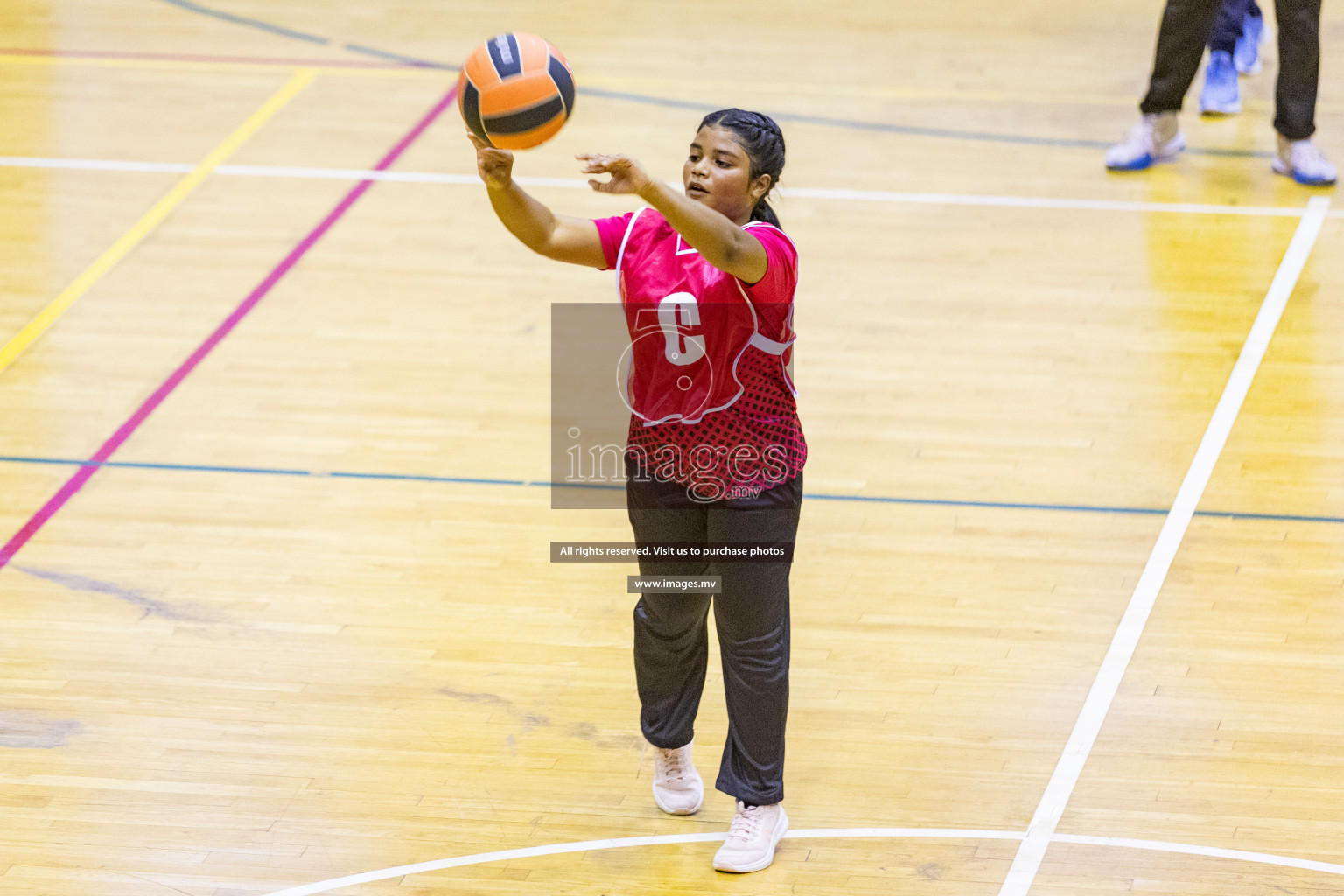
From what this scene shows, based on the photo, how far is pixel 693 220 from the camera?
2953mm

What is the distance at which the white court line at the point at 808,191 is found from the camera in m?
7.07

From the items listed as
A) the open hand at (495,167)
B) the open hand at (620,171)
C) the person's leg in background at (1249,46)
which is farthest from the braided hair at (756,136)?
the person's leg in background at (1249,46)

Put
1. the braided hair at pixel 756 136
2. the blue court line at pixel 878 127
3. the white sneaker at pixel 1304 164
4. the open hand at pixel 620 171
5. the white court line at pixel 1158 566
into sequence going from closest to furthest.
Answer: the open hand at pixel 620 171
the braided hair at pixel 756 136
the white court line at pixel 1158 566
the white sneaker at pixel 1304 164
the blue court line at pixel 878 127

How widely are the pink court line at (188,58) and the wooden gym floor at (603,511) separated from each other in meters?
0.15

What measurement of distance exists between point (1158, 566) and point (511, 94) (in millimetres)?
2499

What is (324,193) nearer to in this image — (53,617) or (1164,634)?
(53,617)

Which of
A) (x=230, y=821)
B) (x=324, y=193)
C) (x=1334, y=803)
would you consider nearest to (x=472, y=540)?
(x=230, y=821)

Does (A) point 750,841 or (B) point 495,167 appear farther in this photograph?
(A) point 750,841

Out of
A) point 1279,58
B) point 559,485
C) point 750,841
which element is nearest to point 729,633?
point 750,841

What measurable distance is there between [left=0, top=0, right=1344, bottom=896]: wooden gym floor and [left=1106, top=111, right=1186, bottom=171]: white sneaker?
5.5 inches

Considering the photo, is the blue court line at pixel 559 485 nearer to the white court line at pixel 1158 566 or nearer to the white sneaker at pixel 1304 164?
the white court line at pixel 1158 566

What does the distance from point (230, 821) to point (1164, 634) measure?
8.14 ft

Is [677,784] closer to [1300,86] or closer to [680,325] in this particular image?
[680,325]

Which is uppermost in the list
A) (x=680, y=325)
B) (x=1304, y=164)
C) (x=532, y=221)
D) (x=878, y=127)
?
(x=532, y=221)
